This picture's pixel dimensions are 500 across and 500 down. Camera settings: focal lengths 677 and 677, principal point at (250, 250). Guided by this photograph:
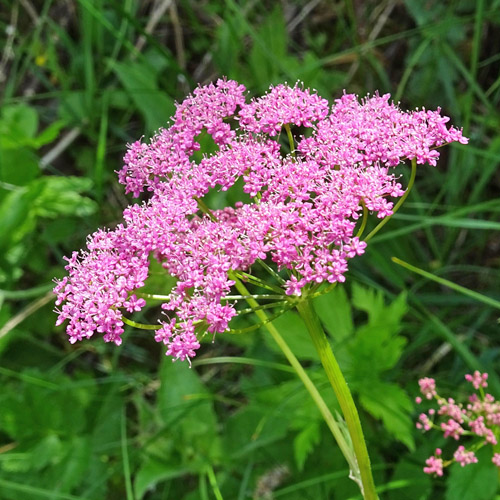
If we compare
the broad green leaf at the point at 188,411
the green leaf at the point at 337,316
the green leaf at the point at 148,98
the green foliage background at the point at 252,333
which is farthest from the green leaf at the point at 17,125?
the green leaf at the point at 337,316

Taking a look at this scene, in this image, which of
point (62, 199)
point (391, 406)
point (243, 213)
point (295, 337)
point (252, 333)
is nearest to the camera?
point (243, 213)

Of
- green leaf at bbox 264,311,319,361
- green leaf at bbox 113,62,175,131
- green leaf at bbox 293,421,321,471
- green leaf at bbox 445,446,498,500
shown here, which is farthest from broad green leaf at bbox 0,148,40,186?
green leaf at bbox 445,446,498,500

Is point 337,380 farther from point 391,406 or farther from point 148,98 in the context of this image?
point 148,98

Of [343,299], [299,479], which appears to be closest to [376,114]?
[343,299]

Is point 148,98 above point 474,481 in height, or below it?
above

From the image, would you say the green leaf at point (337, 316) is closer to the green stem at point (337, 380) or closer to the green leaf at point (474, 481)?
the green leaf at point (474, 481)

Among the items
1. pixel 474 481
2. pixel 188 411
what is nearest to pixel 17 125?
pixel 188 411

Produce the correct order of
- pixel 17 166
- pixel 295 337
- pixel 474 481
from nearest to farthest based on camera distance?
pixel 474 481, pixel 295 337, pixel 17 166
